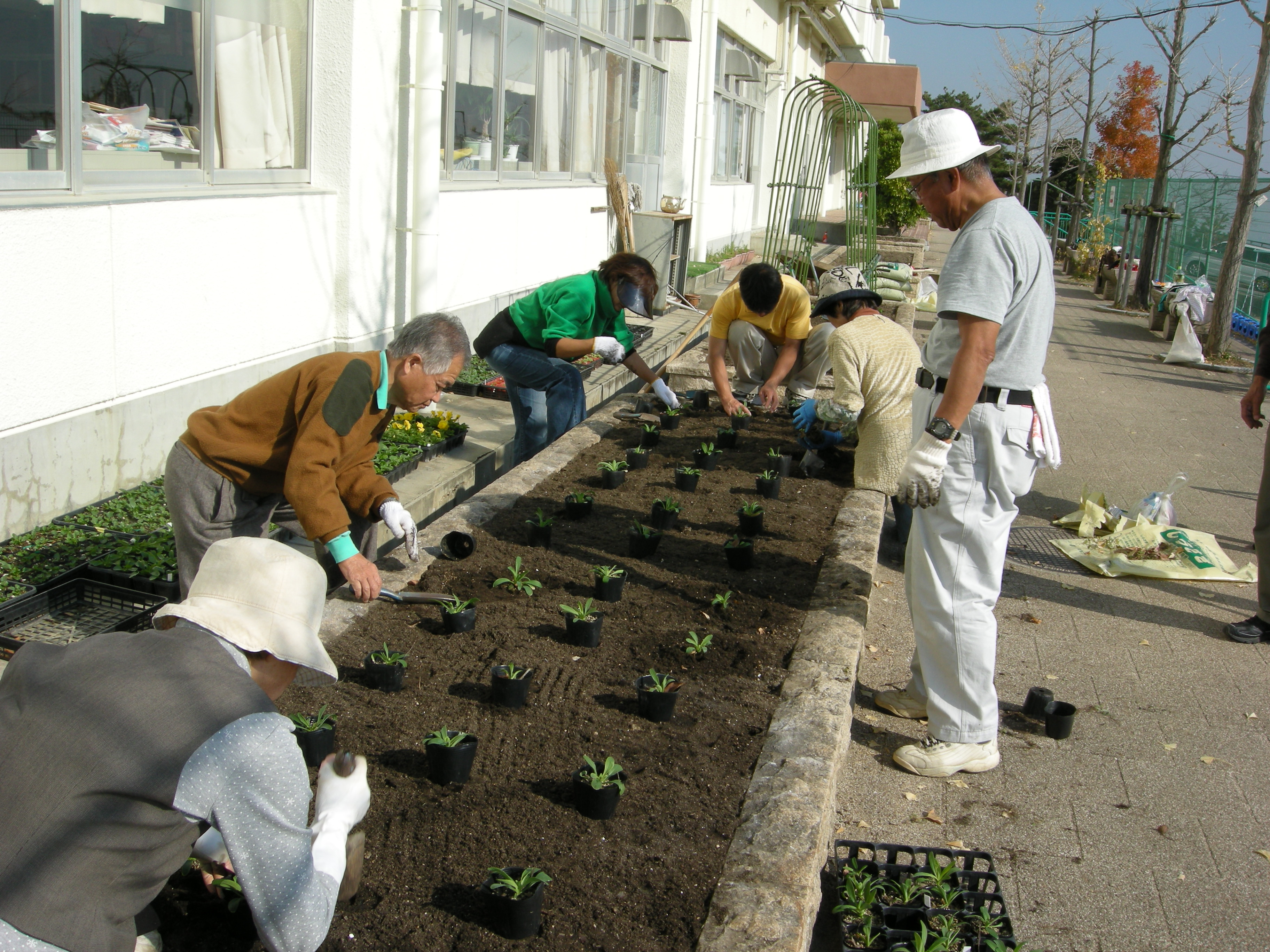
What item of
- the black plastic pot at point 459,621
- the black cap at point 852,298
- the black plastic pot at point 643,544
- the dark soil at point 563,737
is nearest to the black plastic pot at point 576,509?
the dark soil at point 563,737

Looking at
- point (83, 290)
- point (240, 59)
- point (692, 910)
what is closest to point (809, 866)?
point (692, 910)

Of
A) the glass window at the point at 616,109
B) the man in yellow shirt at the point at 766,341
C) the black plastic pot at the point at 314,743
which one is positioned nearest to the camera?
the black plastic pot at the point at 314,743

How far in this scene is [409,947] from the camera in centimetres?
219

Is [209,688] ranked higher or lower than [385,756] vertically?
higher

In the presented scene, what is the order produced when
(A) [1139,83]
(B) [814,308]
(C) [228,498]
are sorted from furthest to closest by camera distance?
1. (A) [1139,83]
2. (B) [814,308]
3. (C) [228,498]

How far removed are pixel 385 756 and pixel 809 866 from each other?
122 centimetres

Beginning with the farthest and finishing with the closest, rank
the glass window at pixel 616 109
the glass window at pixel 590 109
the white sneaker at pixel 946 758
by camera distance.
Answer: the glass window at pixel 616 109, the glass window at pixel 590 109, the white sneaker at pixel 946 758

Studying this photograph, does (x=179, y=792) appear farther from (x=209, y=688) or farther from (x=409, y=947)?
(x=409, y=947)

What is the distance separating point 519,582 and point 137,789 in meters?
2.47

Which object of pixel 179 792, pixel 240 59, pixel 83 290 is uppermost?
pixel 240 59

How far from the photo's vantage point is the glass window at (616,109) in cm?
1174

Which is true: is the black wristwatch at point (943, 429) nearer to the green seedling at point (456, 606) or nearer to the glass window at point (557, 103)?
the green seedling at point (456, 606)

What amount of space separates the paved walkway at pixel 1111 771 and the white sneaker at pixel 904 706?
0.03 meters

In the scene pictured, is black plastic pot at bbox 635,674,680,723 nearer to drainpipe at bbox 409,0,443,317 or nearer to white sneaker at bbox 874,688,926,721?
white sneaker at bbox 874,688,926,721
